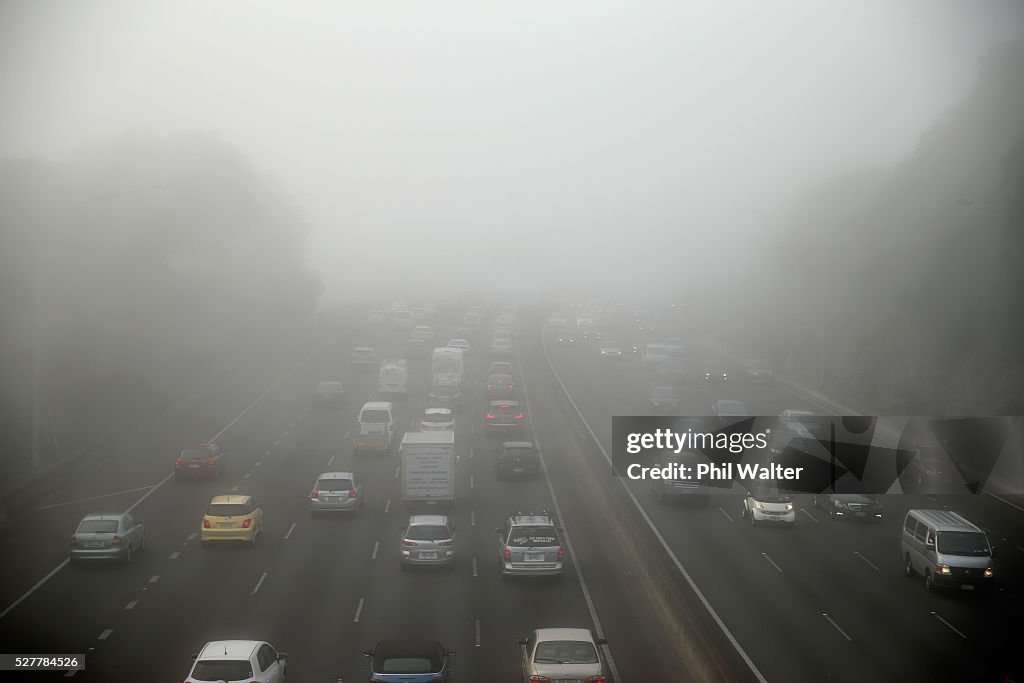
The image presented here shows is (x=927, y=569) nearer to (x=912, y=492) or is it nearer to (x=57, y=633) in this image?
(x=912, y=492)

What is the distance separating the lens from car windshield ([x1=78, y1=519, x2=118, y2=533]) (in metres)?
28.1

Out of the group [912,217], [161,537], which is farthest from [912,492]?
[912,217]

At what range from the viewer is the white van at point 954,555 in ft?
88.0

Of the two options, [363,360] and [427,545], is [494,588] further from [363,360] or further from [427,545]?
[363,360]

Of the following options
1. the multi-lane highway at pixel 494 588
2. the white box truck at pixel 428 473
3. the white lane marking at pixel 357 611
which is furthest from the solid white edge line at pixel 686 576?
the white box truck at pixel 428 473

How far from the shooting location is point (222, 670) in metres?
16.7

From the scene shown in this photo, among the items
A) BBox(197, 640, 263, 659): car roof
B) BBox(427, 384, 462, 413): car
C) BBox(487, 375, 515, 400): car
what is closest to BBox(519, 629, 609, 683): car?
BBox(197, 640, 263, 659): car roof

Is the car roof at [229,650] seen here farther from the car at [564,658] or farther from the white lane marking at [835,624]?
the white lane marking at [835,624]

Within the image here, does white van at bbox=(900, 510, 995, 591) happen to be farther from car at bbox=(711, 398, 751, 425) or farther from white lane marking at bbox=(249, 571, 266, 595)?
car at bbox=(711, 398, 751, 425)

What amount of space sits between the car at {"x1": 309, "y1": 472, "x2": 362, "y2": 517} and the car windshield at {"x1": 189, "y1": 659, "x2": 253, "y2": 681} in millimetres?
17973

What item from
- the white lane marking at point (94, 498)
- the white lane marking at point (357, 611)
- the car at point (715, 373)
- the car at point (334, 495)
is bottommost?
the white lane marking at point (94, 498)

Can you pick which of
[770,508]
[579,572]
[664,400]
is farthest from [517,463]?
[664,400]

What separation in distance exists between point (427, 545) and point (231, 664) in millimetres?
11833

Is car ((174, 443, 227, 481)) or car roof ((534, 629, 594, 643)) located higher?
car roof ((534, 629, 594, 643))
